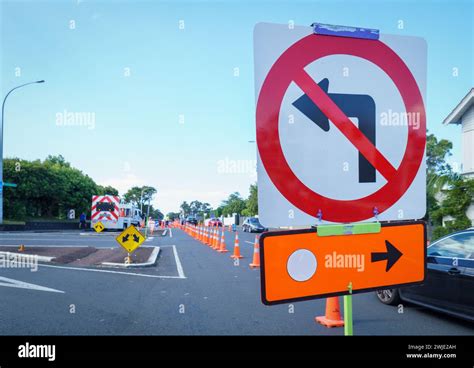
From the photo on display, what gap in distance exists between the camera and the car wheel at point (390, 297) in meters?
6.83

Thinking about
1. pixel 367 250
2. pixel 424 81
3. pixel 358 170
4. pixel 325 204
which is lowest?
pixel 367 250

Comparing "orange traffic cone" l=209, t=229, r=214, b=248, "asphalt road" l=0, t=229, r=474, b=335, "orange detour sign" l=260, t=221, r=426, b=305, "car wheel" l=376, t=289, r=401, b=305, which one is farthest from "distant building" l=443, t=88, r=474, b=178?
"orange detour sign" l=260, t=221, r=426, b=305

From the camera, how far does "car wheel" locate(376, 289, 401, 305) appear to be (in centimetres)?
683

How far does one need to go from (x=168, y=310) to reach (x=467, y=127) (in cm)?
1871

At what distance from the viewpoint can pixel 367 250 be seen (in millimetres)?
1896

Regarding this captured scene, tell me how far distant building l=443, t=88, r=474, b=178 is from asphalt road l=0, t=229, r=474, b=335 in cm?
1443

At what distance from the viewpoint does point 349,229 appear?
1865 millimetres

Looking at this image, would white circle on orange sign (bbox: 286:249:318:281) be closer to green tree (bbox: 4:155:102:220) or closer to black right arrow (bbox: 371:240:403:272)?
black right arrow (bbox: 371:240:403:272)

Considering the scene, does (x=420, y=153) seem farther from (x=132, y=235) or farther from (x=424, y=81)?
(x=132, y=235)

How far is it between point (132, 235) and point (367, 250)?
11163mm

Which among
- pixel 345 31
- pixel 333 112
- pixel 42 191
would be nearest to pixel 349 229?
pixel 333 112

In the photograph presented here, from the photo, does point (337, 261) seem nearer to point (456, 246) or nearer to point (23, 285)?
point (456, 246)
